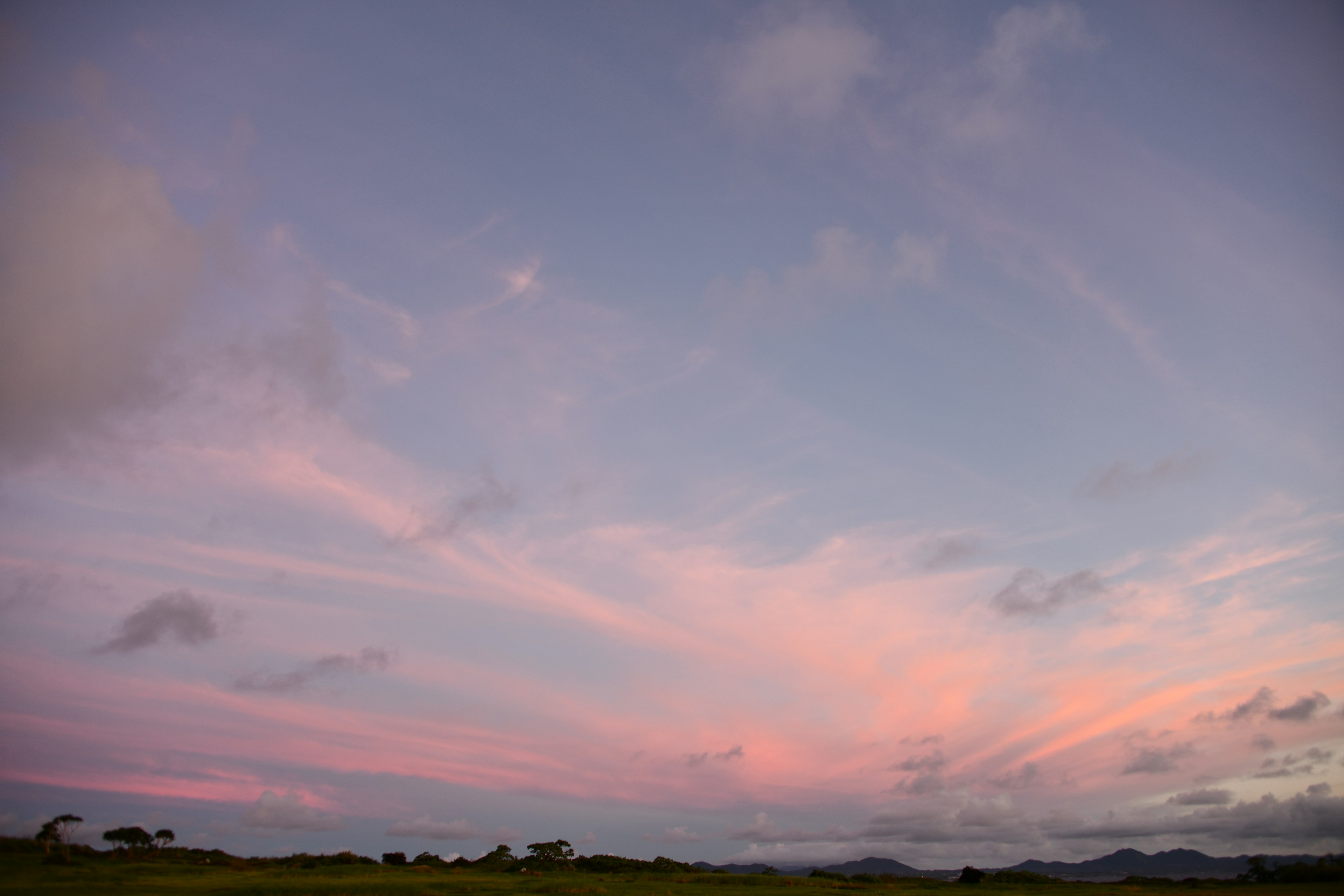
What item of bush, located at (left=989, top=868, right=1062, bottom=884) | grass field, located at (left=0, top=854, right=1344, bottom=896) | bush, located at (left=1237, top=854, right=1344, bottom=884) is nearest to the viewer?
grass field, located at (left=0, top=854, right=1344, bottom=896)

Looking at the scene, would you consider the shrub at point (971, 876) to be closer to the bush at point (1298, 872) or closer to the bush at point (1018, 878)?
the bush at point (1018, 878)

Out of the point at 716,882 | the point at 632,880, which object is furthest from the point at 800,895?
the point at 632,880

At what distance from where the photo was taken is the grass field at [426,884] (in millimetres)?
66125

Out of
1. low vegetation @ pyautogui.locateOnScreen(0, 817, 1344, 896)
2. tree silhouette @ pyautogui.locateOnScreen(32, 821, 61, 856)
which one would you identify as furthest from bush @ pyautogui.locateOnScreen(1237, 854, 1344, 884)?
tree silhouette @ pyautogui.locateOnScreen(32, 821, 61, 856)

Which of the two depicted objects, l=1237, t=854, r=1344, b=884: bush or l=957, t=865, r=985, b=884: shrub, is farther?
l=957, t=865, r=985, b=884: shrub

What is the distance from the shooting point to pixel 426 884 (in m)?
84.8

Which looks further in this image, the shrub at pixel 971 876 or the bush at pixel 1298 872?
the shrub at pixel 971 876

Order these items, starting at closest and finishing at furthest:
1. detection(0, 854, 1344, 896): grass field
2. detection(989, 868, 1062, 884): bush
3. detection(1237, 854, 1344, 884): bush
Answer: detection(0, 854, 1344, 896): grass field, detection(1237, 854, 1344, 884): bush, detection(989, 868, 1062, 884): bush

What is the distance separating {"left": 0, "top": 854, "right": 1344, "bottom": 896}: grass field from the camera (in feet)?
217

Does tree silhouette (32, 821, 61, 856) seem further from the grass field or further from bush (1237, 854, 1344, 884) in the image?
bush (1237, 854, 1344, 884)

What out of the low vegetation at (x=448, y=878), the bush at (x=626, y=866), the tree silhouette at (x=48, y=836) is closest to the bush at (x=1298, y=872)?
the low vegetation at (x=448, y=878)

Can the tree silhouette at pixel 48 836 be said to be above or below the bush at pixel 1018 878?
above

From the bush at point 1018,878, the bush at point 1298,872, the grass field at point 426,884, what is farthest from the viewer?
the bush at point 1018,878

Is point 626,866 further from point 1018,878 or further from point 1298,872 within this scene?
point 1298,872
